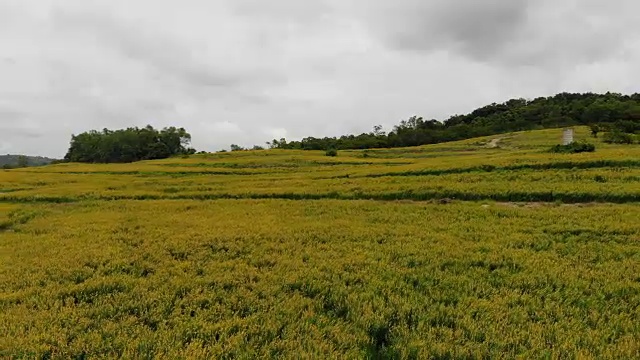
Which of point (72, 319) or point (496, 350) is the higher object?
point (72, 319)

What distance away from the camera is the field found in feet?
22.3

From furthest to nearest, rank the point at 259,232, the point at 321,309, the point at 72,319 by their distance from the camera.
Result: 1. the point at 259,232
2. the point at 321,309
3. the point at 72,319

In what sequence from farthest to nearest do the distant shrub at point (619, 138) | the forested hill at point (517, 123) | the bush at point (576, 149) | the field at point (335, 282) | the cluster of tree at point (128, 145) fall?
the cluster of tree at point (128, 145)
the forested hill at point (517, 123)
the distant shrub at point (619, 138)
the bush at point (576, 149)
the field at point (335, 282)

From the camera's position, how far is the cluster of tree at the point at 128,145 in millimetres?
132750

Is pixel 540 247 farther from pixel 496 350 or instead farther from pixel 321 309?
pixel 321 309

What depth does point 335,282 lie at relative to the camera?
934 cm

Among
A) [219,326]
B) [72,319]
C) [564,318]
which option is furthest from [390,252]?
[72,319]

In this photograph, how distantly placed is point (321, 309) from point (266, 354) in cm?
195

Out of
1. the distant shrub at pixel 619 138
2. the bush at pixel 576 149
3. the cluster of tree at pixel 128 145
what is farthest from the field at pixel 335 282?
the cluster of tree at pixel 128 145

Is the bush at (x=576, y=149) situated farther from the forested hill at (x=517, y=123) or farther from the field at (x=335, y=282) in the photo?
the forested hill at (x=517, y=123)

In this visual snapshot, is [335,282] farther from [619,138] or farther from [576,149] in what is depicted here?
[619,138]

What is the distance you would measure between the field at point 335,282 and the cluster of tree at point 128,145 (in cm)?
12295

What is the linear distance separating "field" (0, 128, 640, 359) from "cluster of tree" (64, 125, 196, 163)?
12295 centimetres

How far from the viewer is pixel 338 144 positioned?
13225cm
